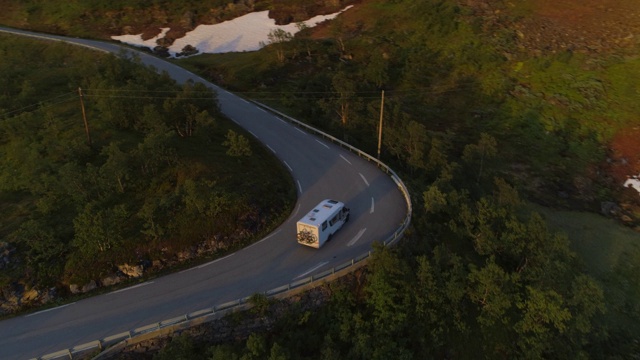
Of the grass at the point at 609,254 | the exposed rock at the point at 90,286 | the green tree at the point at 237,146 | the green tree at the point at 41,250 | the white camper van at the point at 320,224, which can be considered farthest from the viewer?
the green tree at the point at 237,146

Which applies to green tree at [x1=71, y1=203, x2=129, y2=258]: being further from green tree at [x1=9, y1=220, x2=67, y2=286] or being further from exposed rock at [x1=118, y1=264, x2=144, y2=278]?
exposed rock at [x1=118, y1=264, x2=144, y2=278]

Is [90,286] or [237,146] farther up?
[237,146]

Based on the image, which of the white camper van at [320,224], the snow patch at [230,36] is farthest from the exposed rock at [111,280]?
the snow patch at [230,36]

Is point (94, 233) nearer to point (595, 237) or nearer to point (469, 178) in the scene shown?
point (469, 178)

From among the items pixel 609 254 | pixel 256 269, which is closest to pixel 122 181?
pixel 256 269

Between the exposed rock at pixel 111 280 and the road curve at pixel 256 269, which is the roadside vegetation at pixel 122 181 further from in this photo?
the road curve at pixel 256 269

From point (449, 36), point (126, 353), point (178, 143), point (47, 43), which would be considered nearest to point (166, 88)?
point (178, 143)

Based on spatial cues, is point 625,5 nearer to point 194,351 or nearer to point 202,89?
point 202,89
